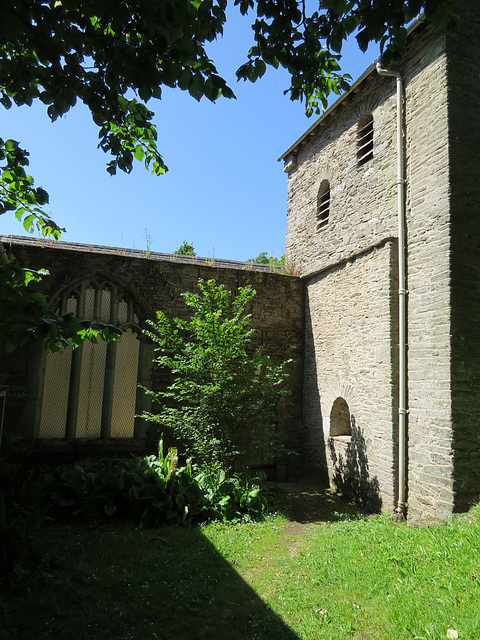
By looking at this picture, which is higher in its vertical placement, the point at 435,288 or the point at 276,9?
the point at 276,9

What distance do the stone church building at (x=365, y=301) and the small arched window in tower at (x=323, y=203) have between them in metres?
0.04

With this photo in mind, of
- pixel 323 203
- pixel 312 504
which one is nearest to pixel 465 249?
pixel 323 203

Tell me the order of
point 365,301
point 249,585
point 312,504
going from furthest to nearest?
point 365,301, point 312,504, point 249,585

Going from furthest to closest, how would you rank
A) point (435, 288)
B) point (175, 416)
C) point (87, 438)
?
point (87, 438)
point (175, 416)
point (435, 288)

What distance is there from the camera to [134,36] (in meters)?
2.75

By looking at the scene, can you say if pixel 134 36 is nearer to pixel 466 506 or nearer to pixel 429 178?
pixel 429 178

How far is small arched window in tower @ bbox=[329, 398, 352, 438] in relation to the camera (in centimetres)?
862

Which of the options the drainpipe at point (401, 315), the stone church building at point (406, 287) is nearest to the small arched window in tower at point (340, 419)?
the stone church building at point (406, 287)

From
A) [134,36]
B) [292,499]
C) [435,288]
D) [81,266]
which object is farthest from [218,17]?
[292,499]

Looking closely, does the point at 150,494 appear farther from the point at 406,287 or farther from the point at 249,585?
the point at 406,287

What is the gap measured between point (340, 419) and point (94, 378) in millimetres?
5112

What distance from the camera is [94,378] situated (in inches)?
343

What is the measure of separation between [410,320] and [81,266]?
6.32 meters

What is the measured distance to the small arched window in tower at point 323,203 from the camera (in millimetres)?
9695
